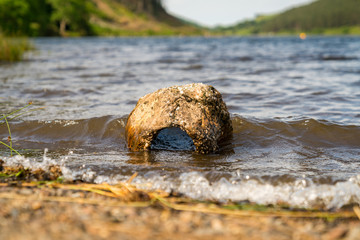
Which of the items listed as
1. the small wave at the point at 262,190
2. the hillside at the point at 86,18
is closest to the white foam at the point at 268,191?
the small wave at the point at 262,190

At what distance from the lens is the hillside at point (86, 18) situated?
48000 millimetres

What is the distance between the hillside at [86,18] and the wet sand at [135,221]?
18.8 meters

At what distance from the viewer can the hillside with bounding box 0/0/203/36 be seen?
4800 cm

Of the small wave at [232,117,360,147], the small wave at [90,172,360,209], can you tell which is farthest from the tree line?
the small wave at [90,172,360,209]

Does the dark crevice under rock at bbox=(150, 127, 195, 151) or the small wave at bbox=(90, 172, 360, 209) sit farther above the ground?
the dark crevice under rock at bbox=(150, 127, 195, 151)

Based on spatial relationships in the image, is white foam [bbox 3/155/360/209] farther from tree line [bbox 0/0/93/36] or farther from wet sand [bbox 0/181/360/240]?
tree line [bbox 0/0/93/36]

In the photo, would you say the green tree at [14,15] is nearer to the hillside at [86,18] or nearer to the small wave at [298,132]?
the hillside at [86,18]

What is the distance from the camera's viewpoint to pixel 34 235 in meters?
1.74

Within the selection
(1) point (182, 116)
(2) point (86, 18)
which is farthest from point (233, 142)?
(2) point (86, 18)

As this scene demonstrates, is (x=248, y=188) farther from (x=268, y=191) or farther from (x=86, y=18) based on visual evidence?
(x=86, y=18)

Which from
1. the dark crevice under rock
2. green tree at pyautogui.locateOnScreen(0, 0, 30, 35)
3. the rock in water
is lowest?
the dark crevice under rock

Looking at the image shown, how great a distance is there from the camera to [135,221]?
1994 mm

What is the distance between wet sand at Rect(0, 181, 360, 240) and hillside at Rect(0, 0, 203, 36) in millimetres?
18816

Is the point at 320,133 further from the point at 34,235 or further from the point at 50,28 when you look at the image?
the point at 50,28
